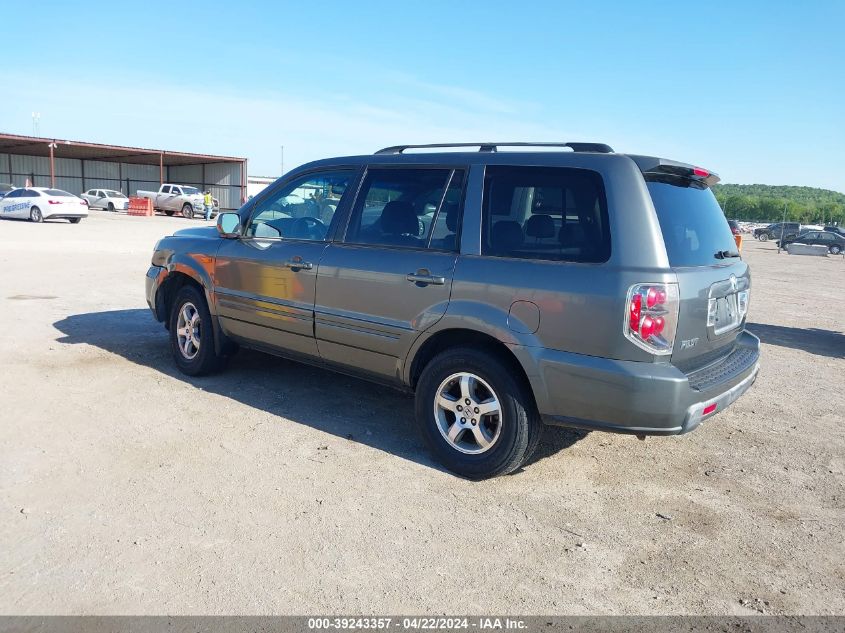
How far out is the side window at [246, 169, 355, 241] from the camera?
16.1 feet

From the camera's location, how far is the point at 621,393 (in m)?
3.45

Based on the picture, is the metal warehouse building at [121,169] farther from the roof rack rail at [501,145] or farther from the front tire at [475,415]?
the front tire at [475,415]

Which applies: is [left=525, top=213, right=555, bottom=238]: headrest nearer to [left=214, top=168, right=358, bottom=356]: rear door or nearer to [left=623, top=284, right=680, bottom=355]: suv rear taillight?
[left=623, top=284, right=680, bottom=355]: suv rear taillight

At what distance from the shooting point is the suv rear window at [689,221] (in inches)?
144

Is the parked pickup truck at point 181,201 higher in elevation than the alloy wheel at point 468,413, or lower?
higher

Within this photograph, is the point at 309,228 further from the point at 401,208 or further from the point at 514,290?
the point at 514,290

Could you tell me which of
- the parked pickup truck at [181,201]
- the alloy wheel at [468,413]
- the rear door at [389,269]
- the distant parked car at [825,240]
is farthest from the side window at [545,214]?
the distant parked car at [825,240]

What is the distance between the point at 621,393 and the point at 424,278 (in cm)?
137

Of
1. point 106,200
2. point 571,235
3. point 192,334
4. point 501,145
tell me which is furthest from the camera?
point 106,200

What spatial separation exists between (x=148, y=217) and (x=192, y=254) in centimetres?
3669

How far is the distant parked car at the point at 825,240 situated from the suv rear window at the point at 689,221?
39983mm

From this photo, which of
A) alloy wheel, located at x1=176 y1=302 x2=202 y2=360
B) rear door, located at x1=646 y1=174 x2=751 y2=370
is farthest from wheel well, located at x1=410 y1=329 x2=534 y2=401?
alloy wheel, located at x1=176 y1=302 x2=202 y2=360

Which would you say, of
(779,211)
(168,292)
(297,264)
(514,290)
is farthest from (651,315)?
(779,211)

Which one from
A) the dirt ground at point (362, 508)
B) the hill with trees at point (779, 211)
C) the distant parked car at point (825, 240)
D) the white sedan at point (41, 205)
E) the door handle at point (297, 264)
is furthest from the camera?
the hill with trees at point (779, 211)
